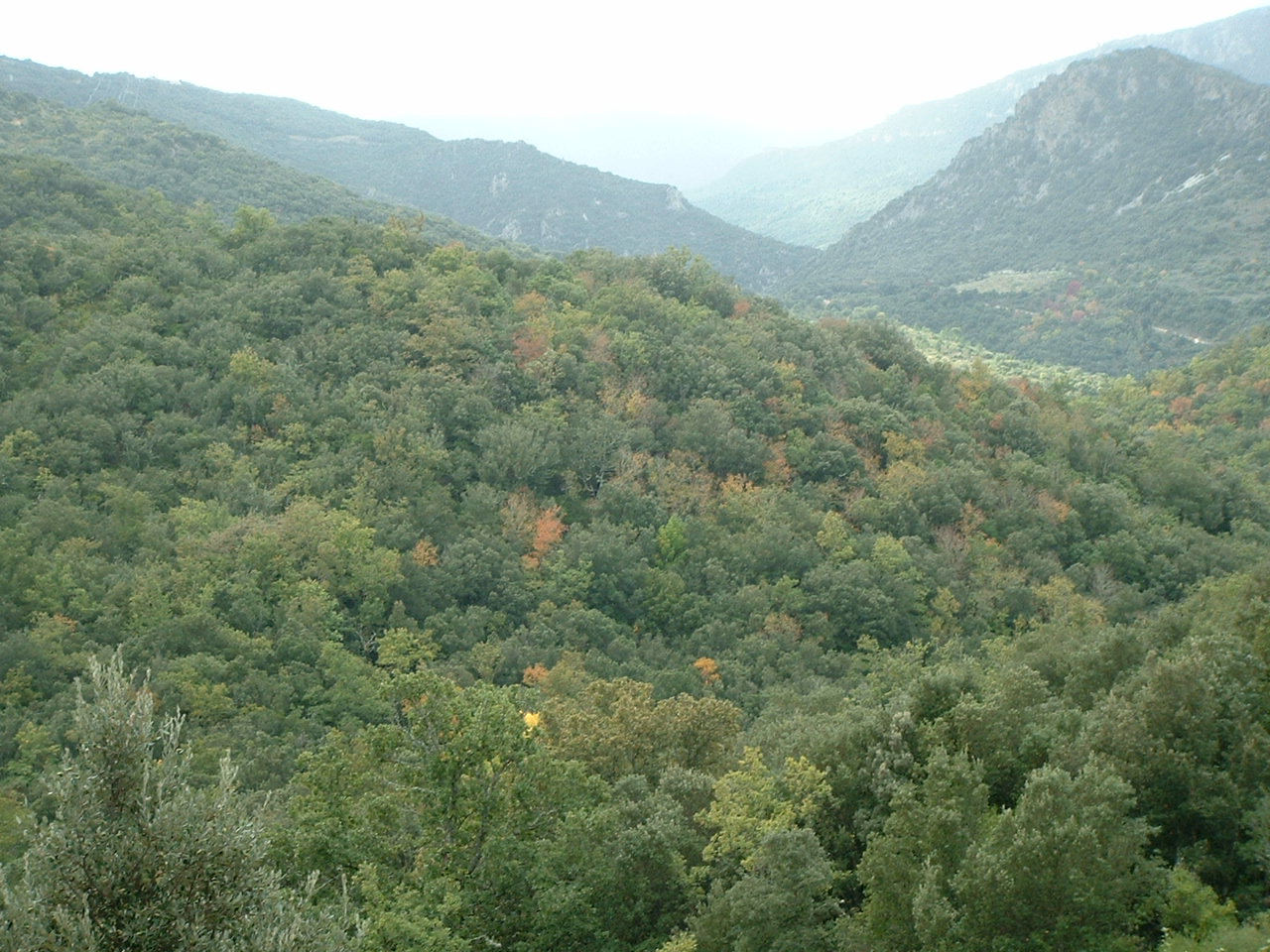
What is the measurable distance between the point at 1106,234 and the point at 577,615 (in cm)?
15408

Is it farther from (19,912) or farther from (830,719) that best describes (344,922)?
(830,719)

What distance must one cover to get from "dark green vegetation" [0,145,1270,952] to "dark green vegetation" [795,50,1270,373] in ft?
174

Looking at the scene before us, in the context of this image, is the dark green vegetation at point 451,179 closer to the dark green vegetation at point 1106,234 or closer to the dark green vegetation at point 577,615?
the dark green vegetation at point 1106,234

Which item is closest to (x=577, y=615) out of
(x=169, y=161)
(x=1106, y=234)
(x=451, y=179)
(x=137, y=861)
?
(x=137, y=861)

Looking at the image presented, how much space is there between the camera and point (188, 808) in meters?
8.87

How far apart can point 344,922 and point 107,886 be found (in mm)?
2548

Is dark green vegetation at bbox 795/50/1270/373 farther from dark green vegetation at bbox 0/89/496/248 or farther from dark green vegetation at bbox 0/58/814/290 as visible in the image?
dark green vegetation at bbox 0/89/496/248

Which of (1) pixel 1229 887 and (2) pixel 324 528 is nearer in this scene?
(1) pixel 1229 887

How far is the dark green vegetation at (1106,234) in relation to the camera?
130 m

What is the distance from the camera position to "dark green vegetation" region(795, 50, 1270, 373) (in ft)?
426

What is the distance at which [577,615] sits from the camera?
38375 millimetres

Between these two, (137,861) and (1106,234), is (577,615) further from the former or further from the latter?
(1106,234)

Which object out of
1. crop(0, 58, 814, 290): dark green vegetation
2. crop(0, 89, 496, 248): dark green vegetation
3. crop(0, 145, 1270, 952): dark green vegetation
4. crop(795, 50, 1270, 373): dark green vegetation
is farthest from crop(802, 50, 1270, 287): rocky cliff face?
crop(0, 89, 496, 248): dark green vegetation

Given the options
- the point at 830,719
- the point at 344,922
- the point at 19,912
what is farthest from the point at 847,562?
the point at 19,912
